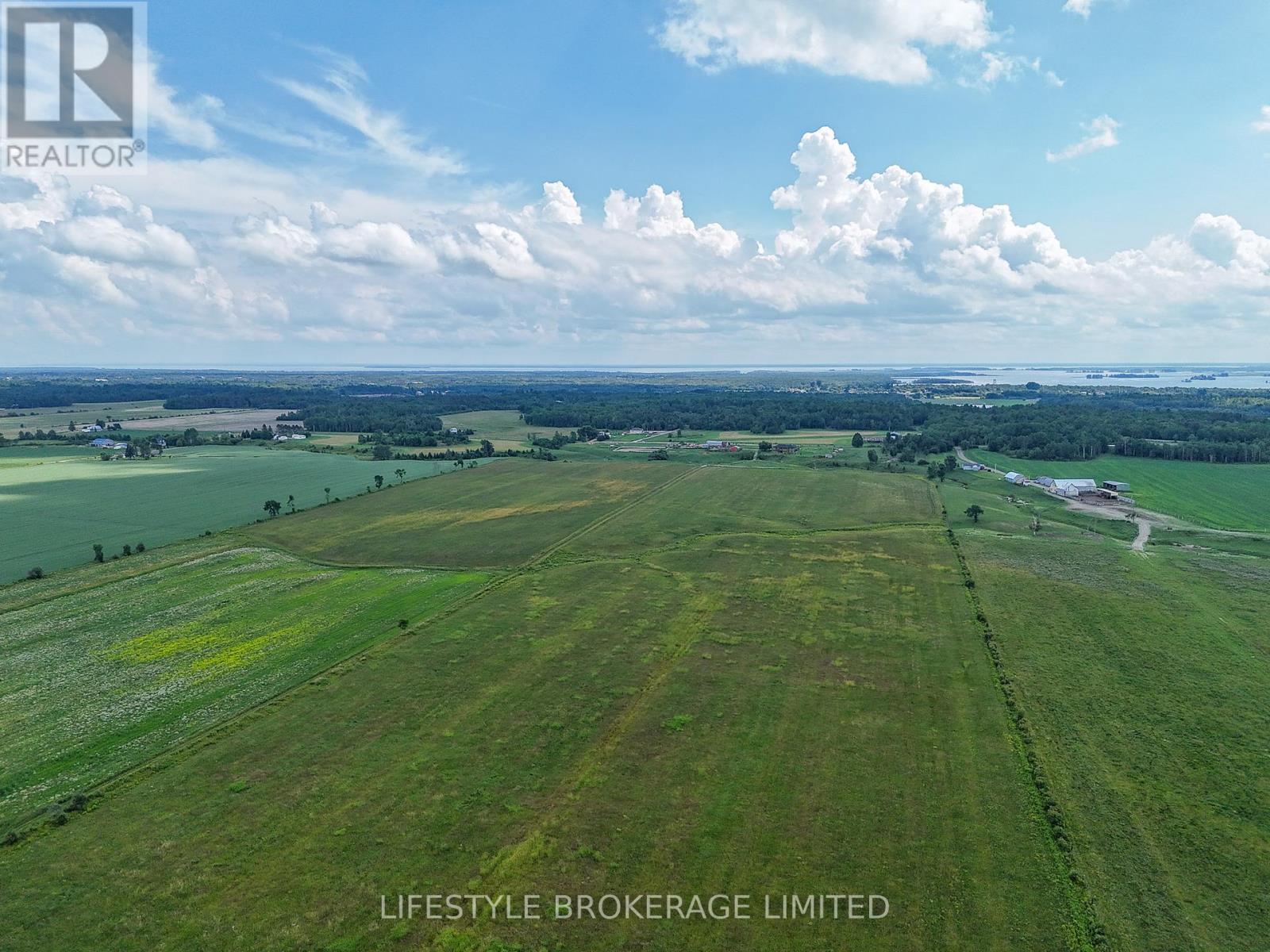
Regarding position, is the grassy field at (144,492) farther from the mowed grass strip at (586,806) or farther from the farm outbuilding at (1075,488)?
the farm outbuilding at (1075,488)

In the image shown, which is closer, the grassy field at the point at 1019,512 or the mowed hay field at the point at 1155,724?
the mowed hay field at the point at 1155,724

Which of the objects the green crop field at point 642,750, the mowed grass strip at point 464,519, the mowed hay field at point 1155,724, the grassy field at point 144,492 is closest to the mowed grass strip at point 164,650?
the green crop field at point 642,750

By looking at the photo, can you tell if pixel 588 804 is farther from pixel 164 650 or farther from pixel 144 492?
pixel 144 492

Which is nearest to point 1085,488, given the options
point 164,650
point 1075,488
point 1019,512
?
point 1075,488

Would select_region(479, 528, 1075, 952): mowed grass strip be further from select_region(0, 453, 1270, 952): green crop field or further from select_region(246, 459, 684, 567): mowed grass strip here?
select_region(246, 459, 684, 567): mowed grass strip

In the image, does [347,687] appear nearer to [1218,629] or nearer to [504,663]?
[504,663]

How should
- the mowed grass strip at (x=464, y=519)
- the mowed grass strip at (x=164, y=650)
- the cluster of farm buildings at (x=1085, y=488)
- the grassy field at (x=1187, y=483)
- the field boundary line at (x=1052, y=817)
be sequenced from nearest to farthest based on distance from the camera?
the field boundary line at (x=1052, y=817), the mowed grass strip at (x=164, y=650), the mowed grass strip at (x=464, y=519), the grassy field at (x=1187, y=483), the cluster of farm buildings at (x=1085, y=488)

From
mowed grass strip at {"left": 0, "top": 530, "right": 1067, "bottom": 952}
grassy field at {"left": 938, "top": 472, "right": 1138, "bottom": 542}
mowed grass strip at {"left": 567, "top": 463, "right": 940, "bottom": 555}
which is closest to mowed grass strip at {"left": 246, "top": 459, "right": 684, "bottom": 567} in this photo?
mowed grass strip at {"left": 567, "top": 463, "right": 940, "bottom": 555}
